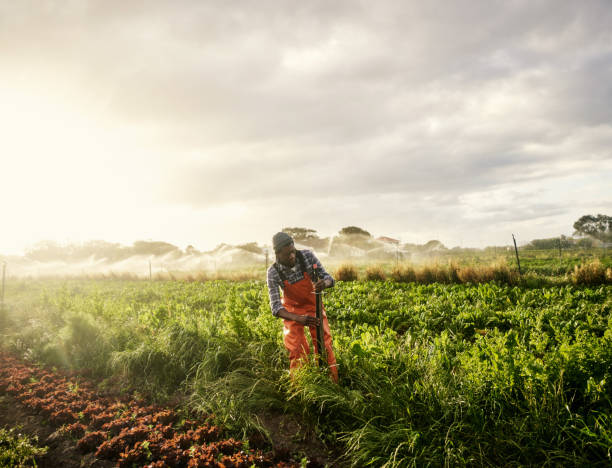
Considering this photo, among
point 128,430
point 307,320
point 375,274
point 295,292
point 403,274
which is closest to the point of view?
point 128,430

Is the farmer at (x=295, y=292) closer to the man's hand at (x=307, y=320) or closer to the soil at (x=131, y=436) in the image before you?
the man's hand at (x=307, y=320)

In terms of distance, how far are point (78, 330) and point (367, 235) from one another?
199 ft

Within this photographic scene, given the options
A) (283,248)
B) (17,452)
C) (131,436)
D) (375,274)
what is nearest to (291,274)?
(283,248)

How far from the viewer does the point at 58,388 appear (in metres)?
5.37

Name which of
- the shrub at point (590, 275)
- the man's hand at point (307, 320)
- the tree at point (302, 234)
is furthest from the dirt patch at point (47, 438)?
the tree at point (302, 234)

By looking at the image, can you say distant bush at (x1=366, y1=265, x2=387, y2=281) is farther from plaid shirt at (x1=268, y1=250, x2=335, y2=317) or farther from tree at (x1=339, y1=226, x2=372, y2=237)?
tree at (x1=339, y1=226, x2=372, y2=237)

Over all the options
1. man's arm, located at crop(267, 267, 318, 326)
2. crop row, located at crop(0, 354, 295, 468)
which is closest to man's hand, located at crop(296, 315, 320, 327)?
man's arm, located at crop(267, 267, 318, 326)

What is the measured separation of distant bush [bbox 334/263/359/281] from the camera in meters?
13.7

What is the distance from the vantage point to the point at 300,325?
166 inches

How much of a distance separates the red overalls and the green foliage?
2.79 m

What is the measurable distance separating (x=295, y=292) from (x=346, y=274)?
31.3 ft

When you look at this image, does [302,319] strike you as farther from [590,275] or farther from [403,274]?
[590,275]

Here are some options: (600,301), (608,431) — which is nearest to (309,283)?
(608,431)

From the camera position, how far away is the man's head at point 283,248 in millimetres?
4254
